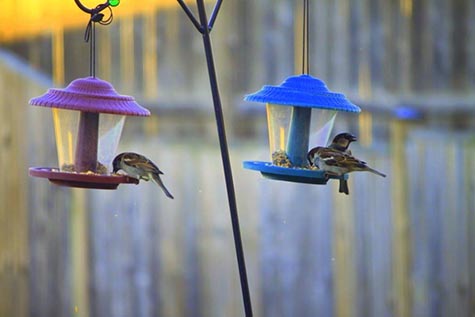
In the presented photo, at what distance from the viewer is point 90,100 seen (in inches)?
105

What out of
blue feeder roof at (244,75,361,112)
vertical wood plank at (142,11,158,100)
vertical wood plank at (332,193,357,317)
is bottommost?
vertical wood plank at (332,193,357,317)

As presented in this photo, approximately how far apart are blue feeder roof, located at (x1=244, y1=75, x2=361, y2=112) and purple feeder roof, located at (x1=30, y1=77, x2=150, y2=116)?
0.34m

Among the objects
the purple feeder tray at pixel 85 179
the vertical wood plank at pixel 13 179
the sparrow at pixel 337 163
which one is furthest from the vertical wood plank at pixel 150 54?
the sparrow at pixel 337 163

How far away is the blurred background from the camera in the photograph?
393 cm

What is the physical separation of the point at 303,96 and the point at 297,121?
189mm

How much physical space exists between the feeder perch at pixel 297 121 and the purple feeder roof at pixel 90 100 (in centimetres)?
35

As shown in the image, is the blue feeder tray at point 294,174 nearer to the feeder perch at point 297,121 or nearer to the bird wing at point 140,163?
the feeder perch at point 297,121

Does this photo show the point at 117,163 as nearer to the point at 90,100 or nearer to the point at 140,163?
the point at 140,163

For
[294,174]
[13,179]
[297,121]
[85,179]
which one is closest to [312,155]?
[294,174]

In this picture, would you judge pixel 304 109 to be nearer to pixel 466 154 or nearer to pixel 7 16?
pixel 466 154

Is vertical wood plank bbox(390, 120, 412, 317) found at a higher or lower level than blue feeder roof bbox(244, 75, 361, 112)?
lower

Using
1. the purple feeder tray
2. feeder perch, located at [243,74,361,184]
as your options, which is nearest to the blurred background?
feeder perch, located at [243,74,361,184]

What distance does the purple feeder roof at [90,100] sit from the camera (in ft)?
8.68

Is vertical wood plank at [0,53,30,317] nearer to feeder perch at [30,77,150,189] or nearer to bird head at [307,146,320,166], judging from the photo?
feeder perch at [30,77,150,189]
